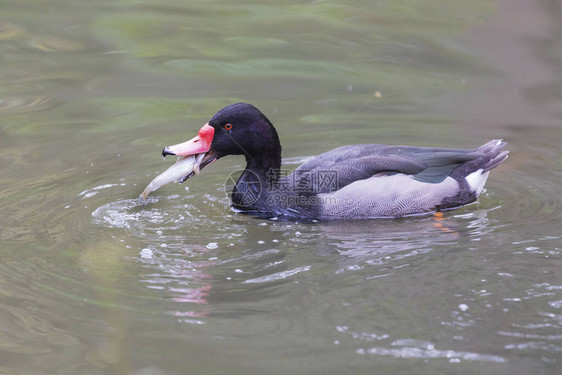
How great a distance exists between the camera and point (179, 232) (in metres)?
6.69

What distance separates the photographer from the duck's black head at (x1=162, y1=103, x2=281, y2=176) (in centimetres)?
732

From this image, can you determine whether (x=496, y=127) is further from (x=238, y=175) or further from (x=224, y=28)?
(x=224, y=28)

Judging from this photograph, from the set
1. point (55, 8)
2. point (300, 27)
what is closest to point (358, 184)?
point (300, 27)

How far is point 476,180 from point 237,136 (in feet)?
7.82

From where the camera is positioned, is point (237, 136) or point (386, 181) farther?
point (237, 136)

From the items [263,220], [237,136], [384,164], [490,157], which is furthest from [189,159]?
[490,157]

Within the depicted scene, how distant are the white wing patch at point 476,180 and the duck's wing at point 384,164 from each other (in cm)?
5

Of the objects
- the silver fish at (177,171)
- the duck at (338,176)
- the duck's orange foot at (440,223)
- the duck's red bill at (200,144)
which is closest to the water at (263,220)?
the duck's orange foot at (440,223)

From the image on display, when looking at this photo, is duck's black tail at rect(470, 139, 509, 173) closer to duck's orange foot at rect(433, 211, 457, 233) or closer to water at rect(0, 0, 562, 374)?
water at rect(0, 0, 562, 374)

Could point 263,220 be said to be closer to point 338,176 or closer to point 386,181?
point 338,176

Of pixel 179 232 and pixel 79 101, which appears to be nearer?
pixel 179 232

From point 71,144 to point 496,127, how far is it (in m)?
5.18

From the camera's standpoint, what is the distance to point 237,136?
7398mm

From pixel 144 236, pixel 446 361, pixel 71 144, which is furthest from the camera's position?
pixel 71 144
